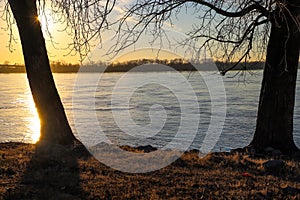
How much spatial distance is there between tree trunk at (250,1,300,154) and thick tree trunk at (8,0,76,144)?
4.87 metres

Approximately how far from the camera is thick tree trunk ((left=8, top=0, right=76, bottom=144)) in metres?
8.60

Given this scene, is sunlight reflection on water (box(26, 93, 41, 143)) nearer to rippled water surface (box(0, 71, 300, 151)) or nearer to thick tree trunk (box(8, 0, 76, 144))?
rippled water surface (box(0, 71, 300, 151))

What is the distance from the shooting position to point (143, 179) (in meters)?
5.96

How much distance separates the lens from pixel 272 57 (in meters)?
9.85

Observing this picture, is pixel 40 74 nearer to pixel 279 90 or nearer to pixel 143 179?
pixel 143 179

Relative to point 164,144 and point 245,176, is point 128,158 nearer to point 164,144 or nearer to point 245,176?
point 245,176

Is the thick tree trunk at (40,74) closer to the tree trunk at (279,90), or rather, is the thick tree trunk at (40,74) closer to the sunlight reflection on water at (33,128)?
the tree trunk at (279,90)

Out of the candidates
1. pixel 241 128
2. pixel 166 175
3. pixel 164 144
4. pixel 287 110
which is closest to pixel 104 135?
pixel 164 144

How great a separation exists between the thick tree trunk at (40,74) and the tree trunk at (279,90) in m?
4.87

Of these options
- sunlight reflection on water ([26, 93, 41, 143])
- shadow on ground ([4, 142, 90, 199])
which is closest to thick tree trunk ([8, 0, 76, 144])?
shadow on ground ([4, 142, 90, 199])

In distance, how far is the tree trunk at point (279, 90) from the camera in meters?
9.67

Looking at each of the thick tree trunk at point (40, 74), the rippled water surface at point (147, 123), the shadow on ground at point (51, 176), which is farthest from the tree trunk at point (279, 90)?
the thick tree trunk at point (40, 74)

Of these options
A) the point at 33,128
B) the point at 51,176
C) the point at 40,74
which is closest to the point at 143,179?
the point at 51,176

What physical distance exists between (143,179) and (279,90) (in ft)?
17.1
